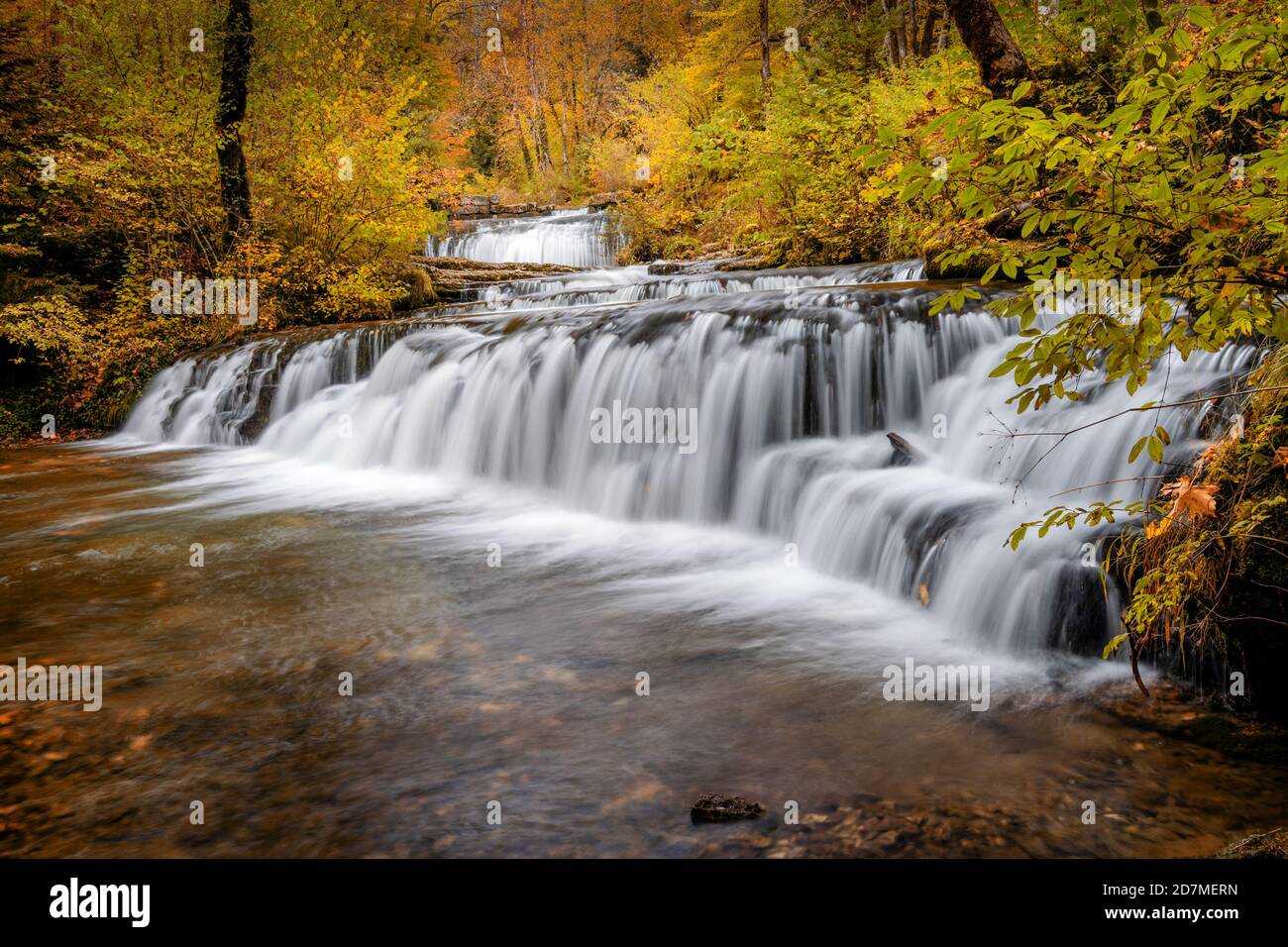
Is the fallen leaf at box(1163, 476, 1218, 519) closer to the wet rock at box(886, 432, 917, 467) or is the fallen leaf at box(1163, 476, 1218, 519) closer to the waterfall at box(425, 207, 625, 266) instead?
the wet rock at box(886, 432, 917, 467)

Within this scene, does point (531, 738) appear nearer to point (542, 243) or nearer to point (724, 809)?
point (724, 809)

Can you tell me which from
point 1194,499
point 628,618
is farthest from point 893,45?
point 1194,499

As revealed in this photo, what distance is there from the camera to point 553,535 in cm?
728

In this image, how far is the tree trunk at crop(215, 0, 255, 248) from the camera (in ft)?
45.5

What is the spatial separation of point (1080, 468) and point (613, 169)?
27643mm

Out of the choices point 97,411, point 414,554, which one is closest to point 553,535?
point 414,554

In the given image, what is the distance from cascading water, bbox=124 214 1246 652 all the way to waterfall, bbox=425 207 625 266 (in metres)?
10.8

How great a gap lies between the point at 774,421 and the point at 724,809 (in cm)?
531

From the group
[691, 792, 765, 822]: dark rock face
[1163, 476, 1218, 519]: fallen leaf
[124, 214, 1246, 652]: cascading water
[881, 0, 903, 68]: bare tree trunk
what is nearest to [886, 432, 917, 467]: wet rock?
[124, 214, 1246, 652]: cascading water

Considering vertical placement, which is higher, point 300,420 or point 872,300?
point 872,300

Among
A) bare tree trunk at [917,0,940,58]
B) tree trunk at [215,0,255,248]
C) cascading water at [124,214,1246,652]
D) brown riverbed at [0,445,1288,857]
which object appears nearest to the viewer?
brown riverbed at [0,445,1288,857]

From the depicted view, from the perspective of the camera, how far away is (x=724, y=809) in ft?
9.72
